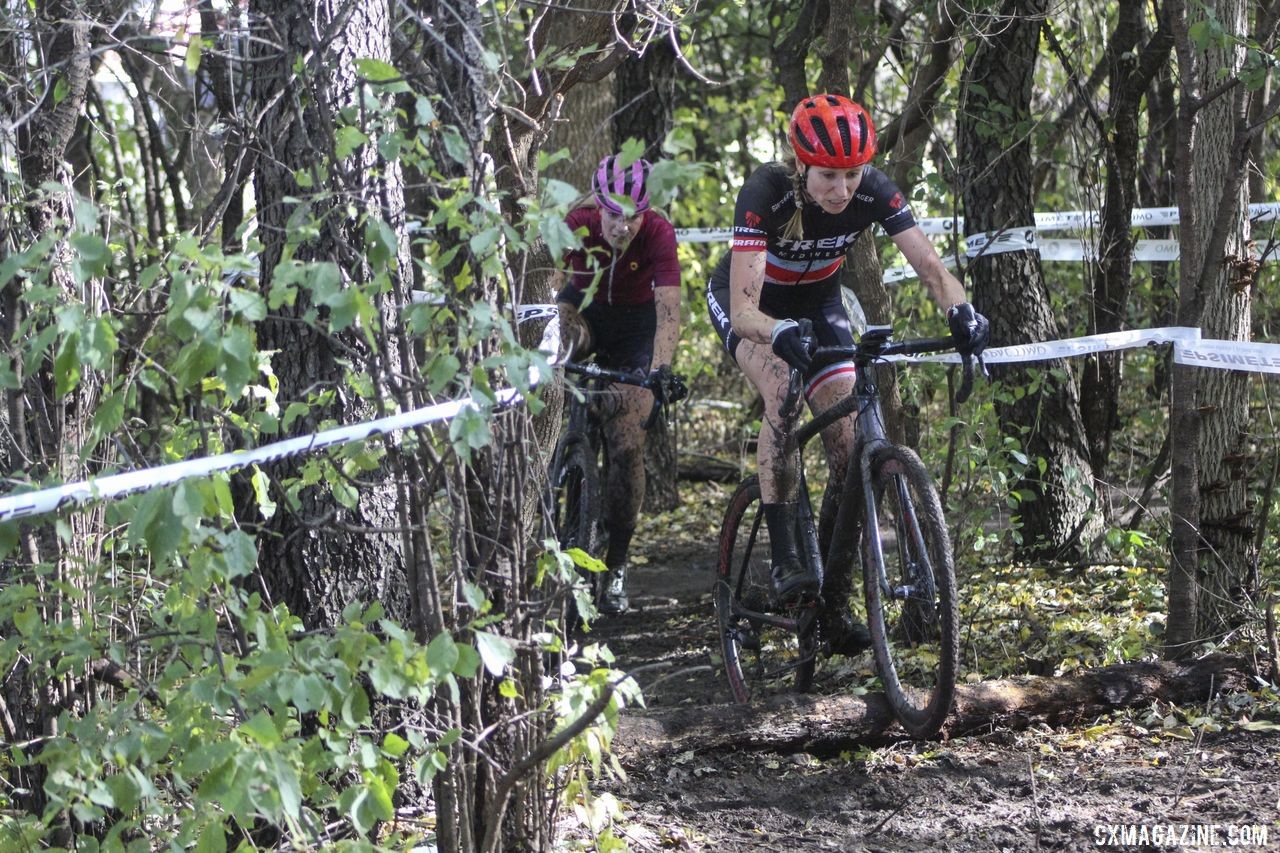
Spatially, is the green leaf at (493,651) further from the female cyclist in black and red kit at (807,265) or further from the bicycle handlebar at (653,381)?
the bicycle handlebar at (653,381)

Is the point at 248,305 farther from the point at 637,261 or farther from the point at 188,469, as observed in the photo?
the point at 637,261

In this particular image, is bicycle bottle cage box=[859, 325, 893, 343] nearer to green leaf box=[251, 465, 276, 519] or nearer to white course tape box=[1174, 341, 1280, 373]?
white course tape box=[1174, 341, 1280, 373]

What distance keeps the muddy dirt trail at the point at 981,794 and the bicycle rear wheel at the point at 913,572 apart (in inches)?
7.2

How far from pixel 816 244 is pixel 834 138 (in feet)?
1.84

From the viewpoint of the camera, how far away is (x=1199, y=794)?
3559 millimetres

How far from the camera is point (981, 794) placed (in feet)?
12.3

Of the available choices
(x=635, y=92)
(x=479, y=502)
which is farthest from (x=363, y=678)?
(x=635, y=92)

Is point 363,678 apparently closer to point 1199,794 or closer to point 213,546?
point 213,546

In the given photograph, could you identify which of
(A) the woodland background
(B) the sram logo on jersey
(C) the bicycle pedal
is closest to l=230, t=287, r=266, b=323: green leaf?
(A) the woodland background

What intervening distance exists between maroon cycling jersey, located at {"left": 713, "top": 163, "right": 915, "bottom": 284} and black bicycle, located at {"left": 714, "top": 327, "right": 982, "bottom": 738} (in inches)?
20.6

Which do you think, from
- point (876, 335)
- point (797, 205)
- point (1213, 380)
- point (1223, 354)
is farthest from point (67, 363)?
point (1213, 380)

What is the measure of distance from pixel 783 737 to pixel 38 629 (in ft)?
7.75

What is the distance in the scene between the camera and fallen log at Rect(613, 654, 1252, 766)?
4.14 meters

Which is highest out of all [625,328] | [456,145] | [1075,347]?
[456,145]
